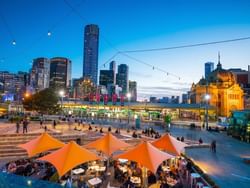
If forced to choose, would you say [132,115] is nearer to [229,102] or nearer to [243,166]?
[229,102]

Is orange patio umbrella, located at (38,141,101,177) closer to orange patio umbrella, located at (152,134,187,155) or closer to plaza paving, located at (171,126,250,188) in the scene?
orange patio umbrella, located at (152,134,187,155)

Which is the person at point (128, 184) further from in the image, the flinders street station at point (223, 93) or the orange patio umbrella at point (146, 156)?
the flinders street station at point (223, 93)

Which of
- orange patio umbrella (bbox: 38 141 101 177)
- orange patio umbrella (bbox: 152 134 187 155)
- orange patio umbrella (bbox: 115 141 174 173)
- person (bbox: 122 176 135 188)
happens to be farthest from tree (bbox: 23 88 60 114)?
orange patio umbrella (bbox: 115 141 174 173)

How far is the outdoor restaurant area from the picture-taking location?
10.9m

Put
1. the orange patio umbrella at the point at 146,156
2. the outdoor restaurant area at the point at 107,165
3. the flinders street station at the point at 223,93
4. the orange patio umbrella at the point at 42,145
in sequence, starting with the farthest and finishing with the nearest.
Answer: the flinders street station at the point at 223,93, the orange patio umbrella at the point at 42,145, the outdoor restaurant area at the point at 107,165, the orange patio umbrella at the point at 146,156

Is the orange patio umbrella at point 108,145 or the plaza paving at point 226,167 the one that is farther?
the plaza paving at point 226,167

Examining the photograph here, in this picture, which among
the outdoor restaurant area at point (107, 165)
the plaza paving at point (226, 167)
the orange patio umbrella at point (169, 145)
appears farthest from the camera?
the plaza paving at point (226, 167)

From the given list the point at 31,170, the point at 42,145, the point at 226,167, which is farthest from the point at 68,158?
the point at 226,167

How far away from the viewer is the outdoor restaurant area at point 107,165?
1095 cm

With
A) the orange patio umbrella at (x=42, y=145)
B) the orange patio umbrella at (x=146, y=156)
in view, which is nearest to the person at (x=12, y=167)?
the orange patio umbrella at (x=42, y=145)

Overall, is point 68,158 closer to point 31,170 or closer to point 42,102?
point 31,170

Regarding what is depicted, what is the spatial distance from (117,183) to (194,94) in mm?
91649

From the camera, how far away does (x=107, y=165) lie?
13898 mm

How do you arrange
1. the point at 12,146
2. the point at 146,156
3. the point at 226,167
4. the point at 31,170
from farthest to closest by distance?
the point at 12,146 < the point at 226,167 < the point at 31,170 < the point at 146,156
